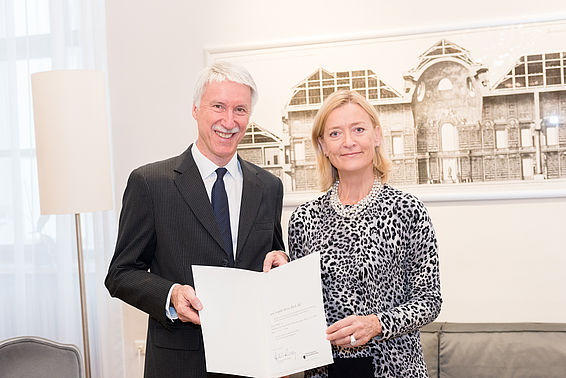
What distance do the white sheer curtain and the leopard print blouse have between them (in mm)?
2094

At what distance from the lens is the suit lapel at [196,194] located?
1994 mm

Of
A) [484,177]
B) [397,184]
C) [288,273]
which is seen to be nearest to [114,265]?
[288,273]

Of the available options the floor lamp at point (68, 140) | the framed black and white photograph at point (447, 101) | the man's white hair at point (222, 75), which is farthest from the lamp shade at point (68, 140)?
the man's white hair at point (222, 75)

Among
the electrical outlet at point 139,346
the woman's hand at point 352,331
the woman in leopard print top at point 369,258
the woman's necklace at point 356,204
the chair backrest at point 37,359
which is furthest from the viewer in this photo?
the electrical outlet at point 139,346

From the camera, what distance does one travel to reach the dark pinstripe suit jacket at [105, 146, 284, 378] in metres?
1.98

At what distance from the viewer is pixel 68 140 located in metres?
3.06

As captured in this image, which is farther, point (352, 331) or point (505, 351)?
point (505, 351)

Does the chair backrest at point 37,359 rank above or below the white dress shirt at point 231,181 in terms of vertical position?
below

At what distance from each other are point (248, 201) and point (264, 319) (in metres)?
0.48

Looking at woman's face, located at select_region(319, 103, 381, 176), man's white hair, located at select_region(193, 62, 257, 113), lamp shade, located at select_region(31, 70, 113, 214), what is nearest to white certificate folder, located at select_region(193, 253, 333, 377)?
woman's face, located at select_region(319, 103, 381, 176)

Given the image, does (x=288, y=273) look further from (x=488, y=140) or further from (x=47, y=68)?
(x=47, y=68)

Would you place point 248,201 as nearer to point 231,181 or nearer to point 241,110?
point 231,181

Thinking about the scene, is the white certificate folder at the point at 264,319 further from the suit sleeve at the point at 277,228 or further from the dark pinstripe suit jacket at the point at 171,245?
Answer: the suit sleeve at the point at 277,228

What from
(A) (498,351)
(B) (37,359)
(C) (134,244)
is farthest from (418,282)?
(B) (37,359)
